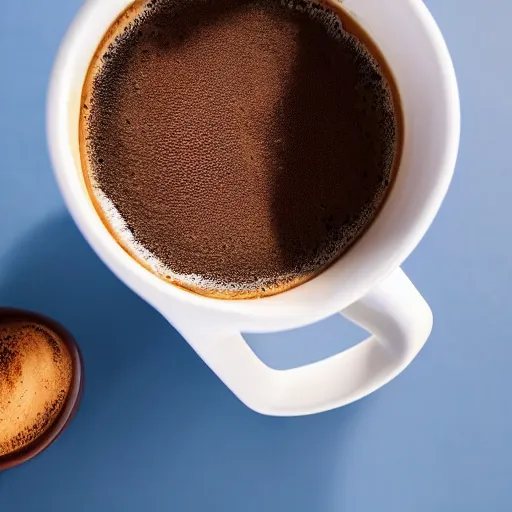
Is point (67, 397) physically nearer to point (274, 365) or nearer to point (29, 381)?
point (29, 381)

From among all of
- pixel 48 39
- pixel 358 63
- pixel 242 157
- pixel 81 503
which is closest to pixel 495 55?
pixel 358 63

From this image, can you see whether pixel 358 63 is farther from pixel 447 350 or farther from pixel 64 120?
pixel 447 350

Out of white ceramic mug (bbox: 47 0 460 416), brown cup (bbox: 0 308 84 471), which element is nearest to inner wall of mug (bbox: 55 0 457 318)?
white ceramic mug (bbox: 47 0 460 416)

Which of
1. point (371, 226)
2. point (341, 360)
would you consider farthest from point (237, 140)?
point (341, 360)

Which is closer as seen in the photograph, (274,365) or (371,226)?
(371,226)

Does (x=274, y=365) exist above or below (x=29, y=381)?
above

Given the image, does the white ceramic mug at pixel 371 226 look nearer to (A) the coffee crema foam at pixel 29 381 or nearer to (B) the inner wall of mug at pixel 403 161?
(B) the inner wall of mug at pixel 403 161
